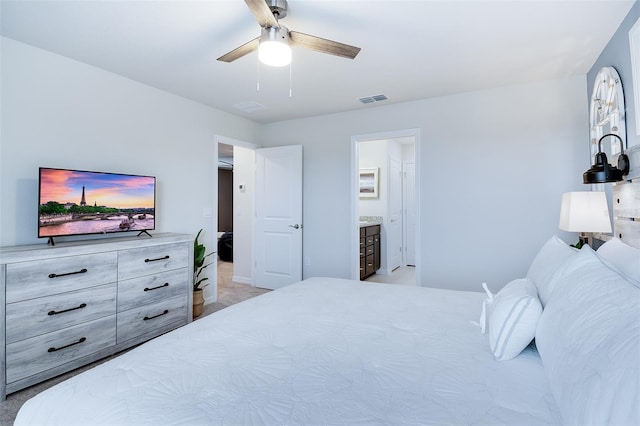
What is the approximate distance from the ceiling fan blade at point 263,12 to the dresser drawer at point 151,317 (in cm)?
246

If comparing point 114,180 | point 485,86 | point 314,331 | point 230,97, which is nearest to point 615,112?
point 485,86

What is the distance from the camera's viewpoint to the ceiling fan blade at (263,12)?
164 centimetres

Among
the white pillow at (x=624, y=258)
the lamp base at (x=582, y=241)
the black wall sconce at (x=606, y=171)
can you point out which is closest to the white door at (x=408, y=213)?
the lamp base at (x=582, y=241)

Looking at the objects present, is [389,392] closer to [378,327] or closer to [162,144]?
[378,327]

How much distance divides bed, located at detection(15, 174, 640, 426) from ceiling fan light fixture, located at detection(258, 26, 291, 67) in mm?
1564

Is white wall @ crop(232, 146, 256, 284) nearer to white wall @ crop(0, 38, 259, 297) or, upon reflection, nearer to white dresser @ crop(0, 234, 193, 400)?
white wall @ crop(0, 38, 259, 297)

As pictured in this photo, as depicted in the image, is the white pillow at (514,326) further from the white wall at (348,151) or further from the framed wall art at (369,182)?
the framed wall art at (369,182)

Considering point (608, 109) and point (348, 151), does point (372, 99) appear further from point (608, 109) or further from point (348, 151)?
point (608, 109)

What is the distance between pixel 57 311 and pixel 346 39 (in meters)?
2.89

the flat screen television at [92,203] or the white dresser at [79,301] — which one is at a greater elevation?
the flat screen television at [92,203]

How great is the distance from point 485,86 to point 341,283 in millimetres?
2666

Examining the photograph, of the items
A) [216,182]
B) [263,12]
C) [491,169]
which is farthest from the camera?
[216,182]

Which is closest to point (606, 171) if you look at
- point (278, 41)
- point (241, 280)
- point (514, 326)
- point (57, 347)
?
point (514, 326)

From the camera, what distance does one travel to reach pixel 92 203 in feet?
8.80
